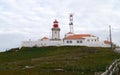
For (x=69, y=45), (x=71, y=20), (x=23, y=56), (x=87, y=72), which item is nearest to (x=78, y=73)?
(x=87, y=72)

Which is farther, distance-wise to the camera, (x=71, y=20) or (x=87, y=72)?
(x=71, y=20)

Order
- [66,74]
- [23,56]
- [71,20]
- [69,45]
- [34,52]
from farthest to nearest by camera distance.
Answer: [71,20] < [69,45] < [34,52] < [23,56] < [66,74]

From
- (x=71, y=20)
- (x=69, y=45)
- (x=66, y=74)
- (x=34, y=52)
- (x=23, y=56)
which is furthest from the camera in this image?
(x=71, y=20)

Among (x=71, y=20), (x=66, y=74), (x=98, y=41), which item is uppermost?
(x=71, y=20)

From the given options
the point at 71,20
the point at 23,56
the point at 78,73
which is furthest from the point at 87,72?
the point at 71,20

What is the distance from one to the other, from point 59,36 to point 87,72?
8226 centimetres

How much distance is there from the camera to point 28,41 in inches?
4958

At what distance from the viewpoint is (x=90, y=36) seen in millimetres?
127000

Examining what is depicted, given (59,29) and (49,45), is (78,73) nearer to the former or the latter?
(49,45)

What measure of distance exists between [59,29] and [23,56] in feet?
121

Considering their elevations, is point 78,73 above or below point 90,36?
below

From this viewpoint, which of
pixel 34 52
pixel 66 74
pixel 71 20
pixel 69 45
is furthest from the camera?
pixel 71 20

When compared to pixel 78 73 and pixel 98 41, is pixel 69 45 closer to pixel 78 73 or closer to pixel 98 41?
pixel 98 41

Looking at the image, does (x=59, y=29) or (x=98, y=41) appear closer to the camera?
(x=98, y=41)
